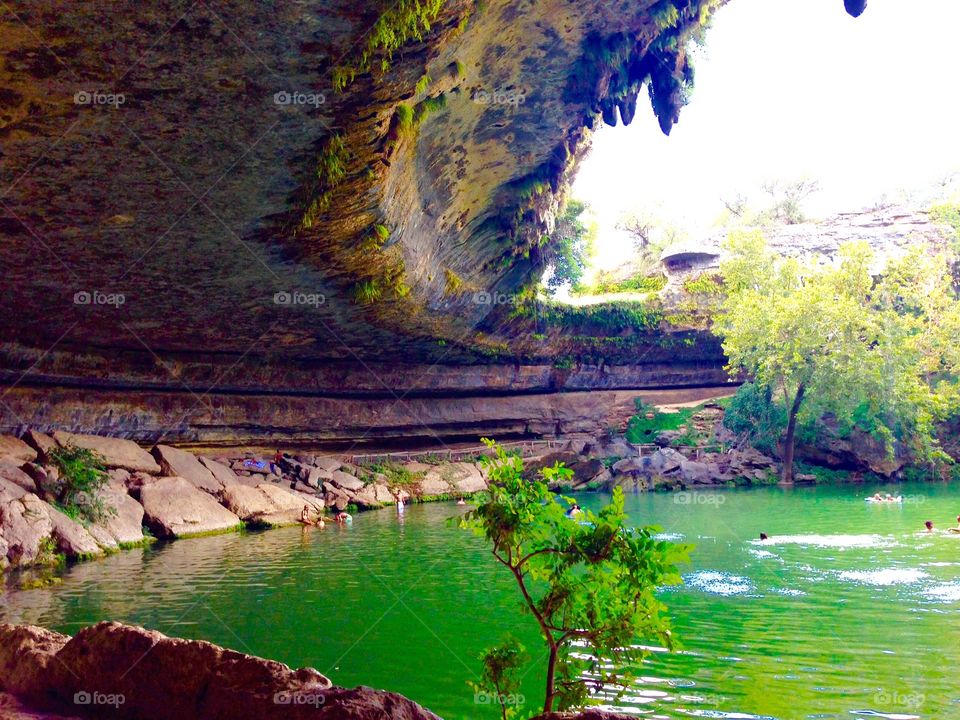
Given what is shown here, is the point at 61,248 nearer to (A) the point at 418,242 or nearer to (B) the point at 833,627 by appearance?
(A) the point at 418,242

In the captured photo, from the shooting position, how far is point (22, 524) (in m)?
15.1

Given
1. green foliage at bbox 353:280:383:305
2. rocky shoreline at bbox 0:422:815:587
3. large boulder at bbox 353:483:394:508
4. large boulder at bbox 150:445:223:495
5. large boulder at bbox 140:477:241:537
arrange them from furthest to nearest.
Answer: large boulder at bbox 353:483:394:508
large boulder at bbox 150:445:223:495
green foliage at bbox 353:280:383:305
large boulder at bbox 140:477:241:537
rocky shoreline at bbox 0:422:815:587

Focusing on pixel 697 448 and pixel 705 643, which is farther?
pixel 697 448

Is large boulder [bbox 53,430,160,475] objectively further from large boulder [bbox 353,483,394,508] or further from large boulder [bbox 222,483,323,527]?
large boulder [bbox 353,483,394,508]

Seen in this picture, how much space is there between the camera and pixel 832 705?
6.73 meters

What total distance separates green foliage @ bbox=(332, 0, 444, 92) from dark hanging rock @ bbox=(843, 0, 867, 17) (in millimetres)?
6061

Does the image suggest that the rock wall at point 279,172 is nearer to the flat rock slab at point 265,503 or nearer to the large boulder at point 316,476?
the large boulder at point 316,476

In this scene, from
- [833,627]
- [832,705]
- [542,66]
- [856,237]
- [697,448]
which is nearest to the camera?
[832,705]

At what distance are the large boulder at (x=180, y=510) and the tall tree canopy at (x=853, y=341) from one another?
A: 21.9 m

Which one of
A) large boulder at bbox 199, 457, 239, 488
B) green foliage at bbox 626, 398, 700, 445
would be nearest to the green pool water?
large boulder at bbox 199, 457, 239, 488

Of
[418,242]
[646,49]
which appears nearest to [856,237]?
[646,49]

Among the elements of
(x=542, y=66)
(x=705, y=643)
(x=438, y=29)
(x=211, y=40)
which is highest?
(x=542, y=66)

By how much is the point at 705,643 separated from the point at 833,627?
188 cm

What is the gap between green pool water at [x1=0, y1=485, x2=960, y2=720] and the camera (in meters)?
7.27
